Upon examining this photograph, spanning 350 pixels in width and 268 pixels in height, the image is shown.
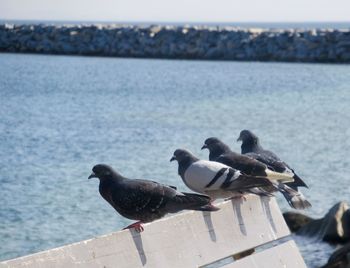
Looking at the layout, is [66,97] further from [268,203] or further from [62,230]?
[268,203]

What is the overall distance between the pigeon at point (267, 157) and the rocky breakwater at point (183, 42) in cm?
4783

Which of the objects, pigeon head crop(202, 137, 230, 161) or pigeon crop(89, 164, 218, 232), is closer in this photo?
pigeon crop(89, 164, 218, 232)

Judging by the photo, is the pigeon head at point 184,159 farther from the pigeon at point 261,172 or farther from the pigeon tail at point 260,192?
the pigeon tail at point 260,192

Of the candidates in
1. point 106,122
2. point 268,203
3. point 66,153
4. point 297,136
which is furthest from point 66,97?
point 268,203

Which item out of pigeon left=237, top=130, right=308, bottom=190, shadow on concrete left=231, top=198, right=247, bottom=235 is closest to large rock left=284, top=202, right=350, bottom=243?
pigeon left=237, top=130, right=308, bottom=190

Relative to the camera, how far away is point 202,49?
5772cm

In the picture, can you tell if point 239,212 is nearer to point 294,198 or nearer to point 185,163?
point 294,198

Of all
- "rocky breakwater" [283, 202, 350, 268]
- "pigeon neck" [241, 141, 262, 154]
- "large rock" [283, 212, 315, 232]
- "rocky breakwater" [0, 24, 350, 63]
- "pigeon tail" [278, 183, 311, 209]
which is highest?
"pigeon tail" [278, 183, 311, 209]

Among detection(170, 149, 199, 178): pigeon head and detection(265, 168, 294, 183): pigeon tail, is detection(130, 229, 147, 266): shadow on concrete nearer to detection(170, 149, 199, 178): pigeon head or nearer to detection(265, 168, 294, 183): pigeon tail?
detection(265, 168, 294, 183): pigeon tail

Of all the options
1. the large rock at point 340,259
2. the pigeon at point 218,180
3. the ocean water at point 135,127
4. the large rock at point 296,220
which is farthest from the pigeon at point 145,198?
the large rock at point 296,220

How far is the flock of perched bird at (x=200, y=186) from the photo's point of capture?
4055 millimetres

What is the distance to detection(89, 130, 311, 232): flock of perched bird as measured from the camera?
4.05m

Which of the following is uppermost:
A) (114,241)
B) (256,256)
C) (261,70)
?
(114,241)

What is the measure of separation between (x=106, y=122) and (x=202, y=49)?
29720 mm
